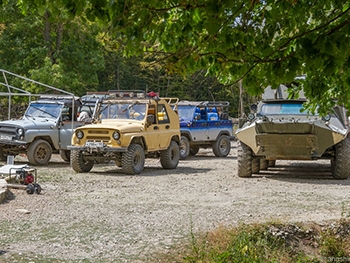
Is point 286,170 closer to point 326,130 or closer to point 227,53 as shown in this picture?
point 326,130

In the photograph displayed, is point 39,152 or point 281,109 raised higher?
point 281,109

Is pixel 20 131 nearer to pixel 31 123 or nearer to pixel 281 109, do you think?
pixel 31 123

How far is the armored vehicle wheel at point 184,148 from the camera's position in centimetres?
1920

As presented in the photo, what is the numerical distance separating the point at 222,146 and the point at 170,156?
5.48m

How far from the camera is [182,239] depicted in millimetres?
6953

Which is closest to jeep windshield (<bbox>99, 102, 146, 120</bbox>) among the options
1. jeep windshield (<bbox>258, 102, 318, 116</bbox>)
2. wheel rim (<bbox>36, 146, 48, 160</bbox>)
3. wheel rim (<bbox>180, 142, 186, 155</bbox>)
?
wheel rim (<bbox>36, 146, 48, 160</bbox>)

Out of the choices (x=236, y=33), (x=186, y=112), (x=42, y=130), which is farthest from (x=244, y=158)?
(x=236, y=33)

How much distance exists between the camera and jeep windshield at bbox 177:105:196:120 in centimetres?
1991

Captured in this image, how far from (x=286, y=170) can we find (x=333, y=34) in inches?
447

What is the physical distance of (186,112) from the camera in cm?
2014

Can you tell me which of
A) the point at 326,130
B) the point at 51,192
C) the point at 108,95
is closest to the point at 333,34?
the point at 51,192

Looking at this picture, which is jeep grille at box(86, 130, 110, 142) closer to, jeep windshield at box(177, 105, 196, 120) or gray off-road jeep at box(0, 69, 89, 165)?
gray off-road jeep at box(0, 69, 89, 165)

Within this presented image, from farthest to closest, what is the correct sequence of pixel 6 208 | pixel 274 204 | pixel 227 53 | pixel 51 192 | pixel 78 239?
pixel 51 192 < pixel 274 204 < pixel 6 208 < pixel 78 239 < pixel 227 53

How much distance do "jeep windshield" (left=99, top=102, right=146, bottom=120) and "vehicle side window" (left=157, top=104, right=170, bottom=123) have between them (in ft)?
2.05
